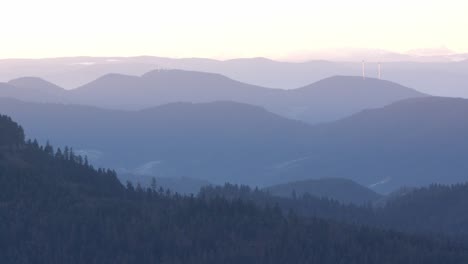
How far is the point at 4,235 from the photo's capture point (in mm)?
177000

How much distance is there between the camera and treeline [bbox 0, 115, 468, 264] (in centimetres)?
17700

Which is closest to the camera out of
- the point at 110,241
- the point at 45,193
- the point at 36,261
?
the point at 36,261

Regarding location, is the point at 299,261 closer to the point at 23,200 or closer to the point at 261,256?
the point at 261,256

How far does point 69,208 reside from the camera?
7451 inches

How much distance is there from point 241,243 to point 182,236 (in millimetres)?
7398

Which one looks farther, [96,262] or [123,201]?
[123,201]

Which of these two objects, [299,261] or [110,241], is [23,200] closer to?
[110,241]

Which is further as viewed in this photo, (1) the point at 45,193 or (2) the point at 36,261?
(1) the point at 45,193

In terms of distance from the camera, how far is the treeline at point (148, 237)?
177 meters

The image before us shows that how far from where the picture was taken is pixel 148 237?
184 m

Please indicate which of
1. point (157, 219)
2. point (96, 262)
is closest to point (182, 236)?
point (157, 219)

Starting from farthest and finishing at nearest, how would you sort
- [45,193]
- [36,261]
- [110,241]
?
[45,193]
[110,241]
[36,261]

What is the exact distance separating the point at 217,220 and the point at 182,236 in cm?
1104

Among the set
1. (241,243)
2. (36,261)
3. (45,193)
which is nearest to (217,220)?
(241,243)
